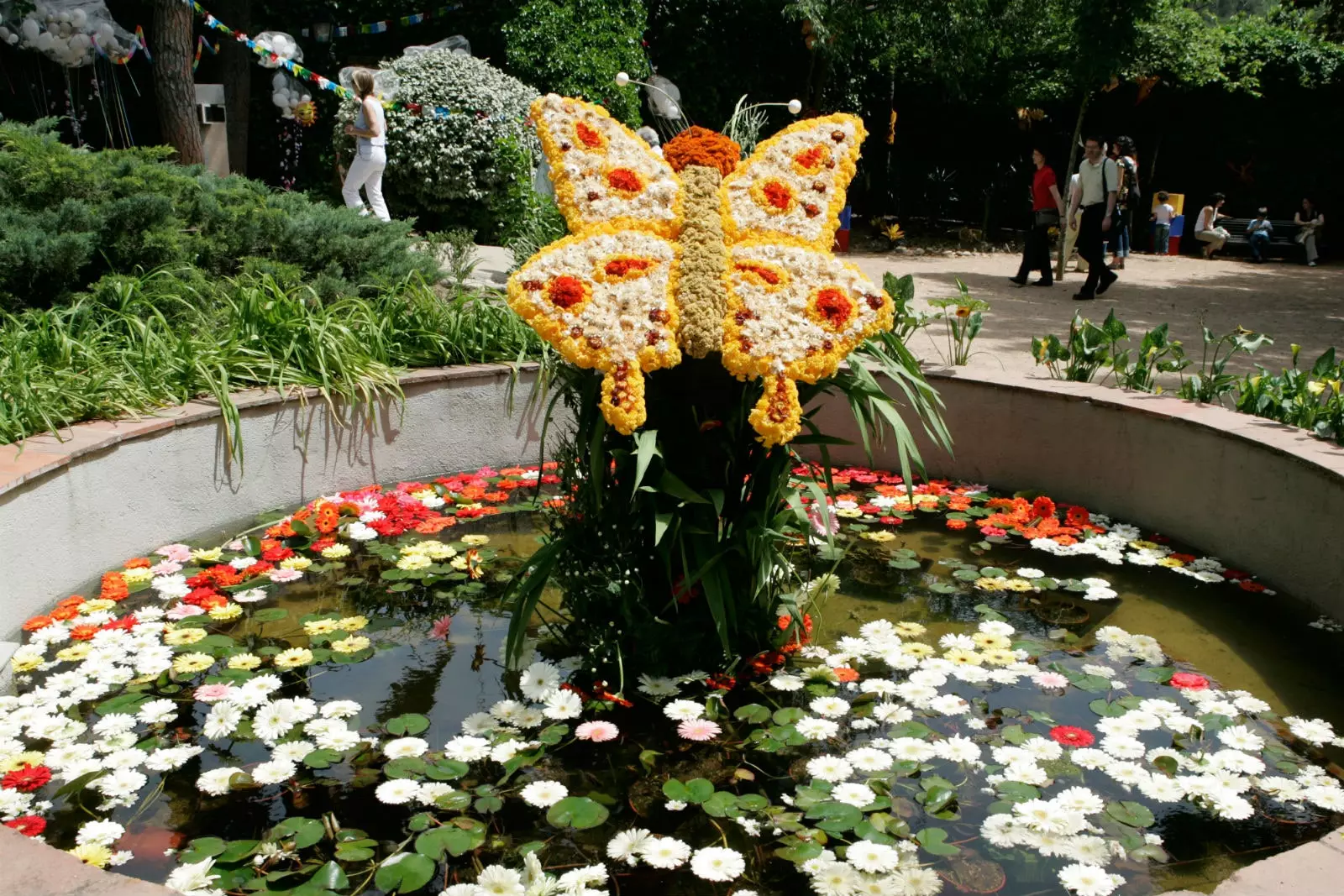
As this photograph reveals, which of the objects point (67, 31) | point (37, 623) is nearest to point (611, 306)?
point (37, 623)

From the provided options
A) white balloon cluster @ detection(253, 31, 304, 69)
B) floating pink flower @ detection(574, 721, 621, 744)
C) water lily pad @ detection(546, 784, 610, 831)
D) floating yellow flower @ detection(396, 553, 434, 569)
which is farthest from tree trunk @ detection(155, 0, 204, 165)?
water lily pad @ detection(546, 784, 610, 831)

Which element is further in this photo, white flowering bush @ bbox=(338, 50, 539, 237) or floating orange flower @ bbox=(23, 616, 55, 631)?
white flowering bush @ bbox=(338, 50, 539, 237)

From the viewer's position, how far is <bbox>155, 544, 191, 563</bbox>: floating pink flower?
4180mm

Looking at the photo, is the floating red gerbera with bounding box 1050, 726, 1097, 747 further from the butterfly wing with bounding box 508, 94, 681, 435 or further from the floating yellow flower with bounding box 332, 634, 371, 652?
the floating yellow flower with bounding box 332, 634, 371, 652

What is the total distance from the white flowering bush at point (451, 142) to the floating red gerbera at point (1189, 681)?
8.38 metres

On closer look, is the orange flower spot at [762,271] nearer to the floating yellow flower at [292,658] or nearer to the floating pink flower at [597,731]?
the floating pink flower at [597,731]

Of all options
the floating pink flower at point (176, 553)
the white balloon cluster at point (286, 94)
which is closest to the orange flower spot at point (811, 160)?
the floating pink flower at point (176, 553)

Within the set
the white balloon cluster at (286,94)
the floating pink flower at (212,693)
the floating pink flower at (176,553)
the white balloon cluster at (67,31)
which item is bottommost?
the floating pink flower at (212,693)

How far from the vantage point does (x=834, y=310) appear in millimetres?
3096

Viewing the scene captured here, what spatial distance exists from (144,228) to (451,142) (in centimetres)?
557

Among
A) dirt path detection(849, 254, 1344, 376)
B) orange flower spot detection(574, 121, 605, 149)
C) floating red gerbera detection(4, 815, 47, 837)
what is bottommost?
floating red gerbera detection(4, 815, 47, 837)

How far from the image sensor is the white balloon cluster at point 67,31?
1192cm

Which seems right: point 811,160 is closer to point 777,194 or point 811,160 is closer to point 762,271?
point 777,194

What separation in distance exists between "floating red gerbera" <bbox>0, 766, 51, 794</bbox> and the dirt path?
419 cm
